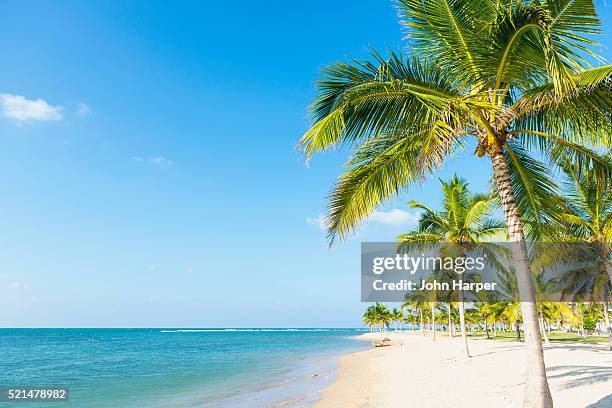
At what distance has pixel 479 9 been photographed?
5.97 m

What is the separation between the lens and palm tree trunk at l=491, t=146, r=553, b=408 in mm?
5551

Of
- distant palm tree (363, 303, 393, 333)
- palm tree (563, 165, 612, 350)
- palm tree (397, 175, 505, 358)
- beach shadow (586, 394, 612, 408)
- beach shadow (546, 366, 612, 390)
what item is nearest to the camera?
beach shadow (586, 394, 612, 408)

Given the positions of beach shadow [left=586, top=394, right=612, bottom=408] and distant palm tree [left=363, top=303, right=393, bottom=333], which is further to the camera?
distant palm tree [left=363, top=303, right=393, bottom=333]

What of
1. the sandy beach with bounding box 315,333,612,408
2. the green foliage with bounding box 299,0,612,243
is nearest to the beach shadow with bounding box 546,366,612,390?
the sandy beach with bounding box 315,333,612,408

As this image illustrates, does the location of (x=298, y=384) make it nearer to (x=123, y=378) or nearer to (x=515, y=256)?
(x=123, y=378)

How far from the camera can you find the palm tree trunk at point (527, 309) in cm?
555

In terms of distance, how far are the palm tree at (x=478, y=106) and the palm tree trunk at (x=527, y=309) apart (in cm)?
1

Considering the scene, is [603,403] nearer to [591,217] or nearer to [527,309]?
[527,309]

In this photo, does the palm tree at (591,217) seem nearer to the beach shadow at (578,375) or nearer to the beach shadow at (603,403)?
the beach shadow at (578,375)

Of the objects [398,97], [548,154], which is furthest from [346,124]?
[548,154]

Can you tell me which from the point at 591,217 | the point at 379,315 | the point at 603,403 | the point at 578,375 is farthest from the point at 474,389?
the point at 379,315

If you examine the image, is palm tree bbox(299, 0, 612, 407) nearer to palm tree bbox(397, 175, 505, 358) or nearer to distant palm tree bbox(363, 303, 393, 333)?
palm tree bbox(397, 175, 505, 358)

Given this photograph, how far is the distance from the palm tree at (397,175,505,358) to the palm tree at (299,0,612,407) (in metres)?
12.0

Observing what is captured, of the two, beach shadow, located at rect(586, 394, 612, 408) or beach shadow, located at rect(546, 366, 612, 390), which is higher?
beach shadow, located at rect(586, 394, 612, 408)
